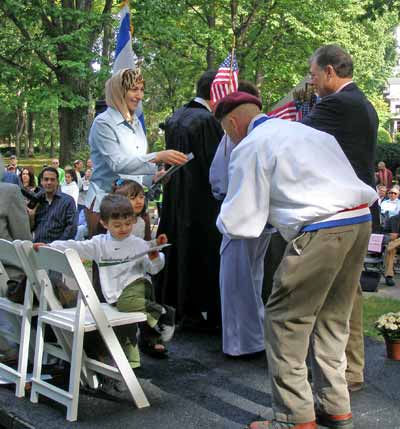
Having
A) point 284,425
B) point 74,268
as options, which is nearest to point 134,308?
point 74,268

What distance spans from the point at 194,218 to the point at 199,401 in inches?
75.4

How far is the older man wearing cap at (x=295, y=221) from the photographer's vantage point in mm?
3363

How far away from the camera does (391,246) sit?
35.5ft

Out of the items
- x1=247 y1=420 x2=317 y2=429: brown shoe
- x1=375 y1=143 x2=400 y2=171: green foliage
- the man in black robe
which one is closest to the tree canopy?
x1=375 y1=143 x2=400 y2=171: green foliage

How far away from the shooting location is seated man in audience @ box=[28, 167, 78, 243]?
661 cm

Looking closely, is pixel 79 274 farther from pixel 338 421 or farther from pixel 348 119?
pixel 348 119

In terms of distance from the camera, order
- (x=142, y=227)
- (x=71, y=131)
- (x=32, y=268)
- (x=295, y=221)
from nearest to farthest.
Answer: (x=295, y=221)
(x=32, y=268)
(x=142, y=227)
(x=71, y=131)

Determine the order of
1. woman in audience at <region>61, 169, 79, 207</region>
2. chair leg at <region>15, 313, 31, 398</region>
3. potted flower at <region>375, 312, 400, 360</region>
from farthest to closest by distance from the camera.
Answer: woman in audience at <region>61, 169, 79, 207</region>, potted flower at <region>375, 312, 400, 360</region>, chair leg at <region>15, 313, 31, 398</region>

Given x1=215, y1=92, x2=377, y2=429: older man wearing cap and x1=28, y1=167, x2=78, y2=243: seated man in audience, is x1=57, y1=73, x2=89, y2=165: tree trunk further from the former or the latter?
x1=215, y1=92, x2=377, y2=429: older man wearing cap

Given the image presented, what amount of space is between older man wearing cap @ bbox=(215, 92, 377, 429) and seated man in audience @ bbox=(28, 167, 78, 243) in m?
3.49

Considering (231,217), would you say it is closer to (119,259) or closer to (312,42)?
(119,259)

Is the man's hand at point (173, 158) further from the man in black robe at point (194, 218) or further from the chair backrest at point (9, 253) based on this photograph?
the chair backrest at point (9, 253)

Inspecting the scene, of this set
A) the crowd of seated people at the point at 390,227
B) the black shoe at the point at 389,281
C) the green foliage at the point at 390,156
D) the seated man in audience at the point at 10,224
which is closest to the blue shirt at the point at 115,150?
the seated man in audience at the point at 10,224

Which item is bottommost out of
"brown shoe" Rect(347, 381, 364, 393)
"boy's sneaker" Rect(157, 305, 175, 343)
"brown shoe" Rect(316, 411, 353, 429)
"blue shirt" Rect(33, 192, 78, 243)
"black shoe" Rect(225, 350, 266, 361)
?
"black shoe" Rect(225, 350, 266, 361)
